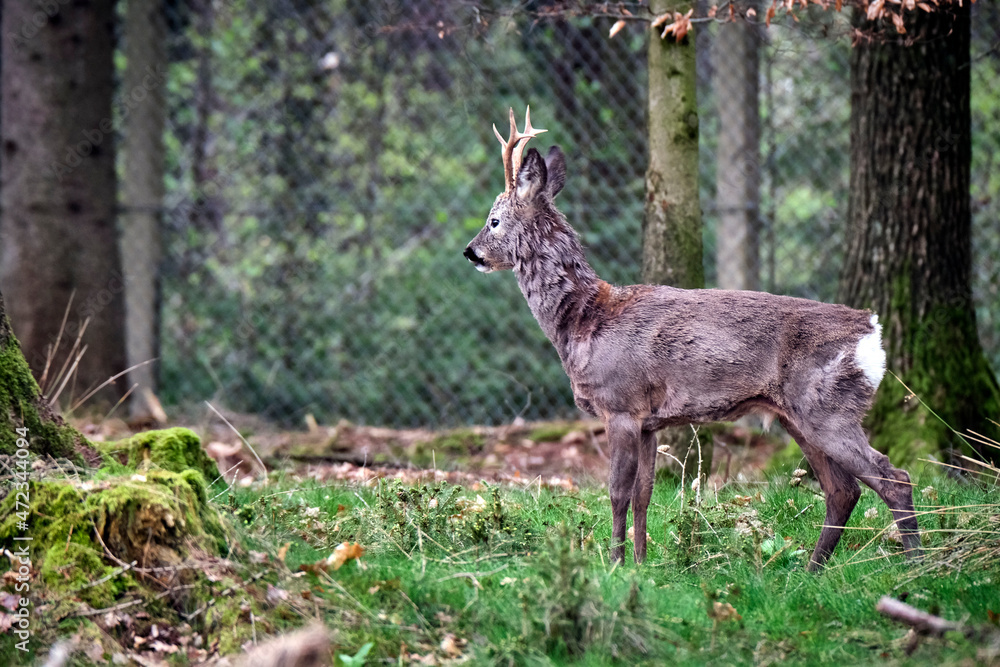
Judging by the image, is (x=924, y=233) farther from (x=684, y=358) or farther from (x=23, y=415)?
(x=23, y=415)

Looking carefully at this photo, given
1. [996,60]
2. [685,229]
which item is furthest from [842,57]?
[685,229]

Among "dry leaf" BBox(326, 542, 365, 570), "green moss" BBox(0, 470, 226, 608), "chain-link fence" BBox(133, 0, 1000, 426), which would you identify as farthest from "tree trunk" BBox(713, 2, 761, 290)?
"green moss" BBox(0, 470, 226, 608)

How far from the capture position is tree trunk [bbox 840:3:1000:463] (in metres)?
5.80

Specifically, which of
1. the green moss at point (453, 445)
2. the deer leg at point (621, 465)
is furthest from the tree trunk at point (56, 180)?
the deer leg at point (621, 465)

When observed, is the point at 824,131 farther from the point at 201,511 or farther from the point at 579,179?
the point at 201,511

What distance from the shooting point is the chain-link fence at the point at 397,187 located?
8047 millimetres

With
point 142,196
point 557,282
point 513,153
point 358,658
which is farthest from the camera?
point 142,196

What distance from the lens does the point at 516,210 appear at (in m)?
4.50

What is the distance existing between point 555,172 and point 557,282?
0.58 meters

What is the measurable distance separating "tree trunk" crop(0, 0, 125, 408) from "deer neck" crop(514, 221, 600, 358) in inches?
193

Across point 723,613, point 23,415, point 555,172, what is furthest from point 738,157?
point 23,415

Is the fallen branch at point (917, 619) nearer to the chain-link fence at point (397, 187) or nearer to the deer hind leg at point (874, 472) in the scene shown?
the deer hind leg at point (874, 472)

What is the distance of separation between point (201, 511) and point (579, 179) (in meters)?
5.60

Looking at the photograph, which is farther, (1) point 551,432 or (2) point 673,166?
(1) point 551,432
